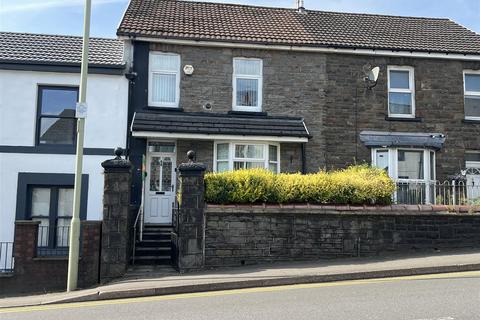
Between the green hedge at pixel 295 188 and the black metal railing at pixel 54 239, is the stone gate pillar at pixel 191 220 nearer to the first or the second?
the green hedge at pixel 295 188

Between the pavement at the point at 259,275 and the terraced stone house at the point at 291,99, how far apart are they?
5.22m

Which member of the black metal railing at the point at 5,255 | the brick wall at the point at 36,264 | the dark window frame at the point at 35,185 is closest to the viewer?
the brick wall at the point at 36,264

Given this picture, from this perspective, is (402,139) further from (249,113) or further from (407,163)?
(249,113)

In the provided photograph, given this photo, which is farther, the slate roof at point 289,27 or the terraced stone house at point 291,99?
the slate roof at point 289,27

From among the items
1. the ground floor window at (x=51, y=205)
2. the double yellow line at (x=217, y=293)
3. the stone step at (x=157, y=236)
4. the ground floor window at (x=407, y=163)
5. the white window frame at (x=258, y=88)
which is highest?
the white window frame at (x=258, y=88)

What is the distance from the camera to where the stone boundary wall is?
35.2 ft

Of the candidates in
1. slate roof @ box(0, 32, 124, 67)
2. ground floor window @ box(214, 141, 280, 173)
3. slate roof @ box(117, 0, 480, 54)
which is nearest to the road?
ground floor window @ box(214, 141, 280, 173)

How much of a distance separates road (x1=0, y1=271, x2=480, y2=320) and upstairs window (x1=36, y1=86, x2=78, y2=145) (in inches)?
290

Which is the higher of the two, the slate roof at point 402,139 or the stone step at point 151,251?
the slate roof at point 402,139

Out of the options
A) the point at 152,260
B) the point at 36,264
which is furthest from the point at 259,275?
the point at 36,264

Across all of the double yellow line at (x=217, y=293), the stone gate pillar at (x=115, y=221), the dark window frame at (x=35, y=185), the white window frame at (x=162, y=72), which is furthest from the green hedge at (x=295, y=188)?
the white window frame at (x=162, y=72)

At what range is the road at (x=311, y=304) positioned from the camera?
6.59 metres

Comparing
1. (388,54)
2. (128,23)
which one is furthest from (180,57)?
(388,54)

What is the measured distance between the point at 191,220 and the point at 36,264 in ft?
11.9
